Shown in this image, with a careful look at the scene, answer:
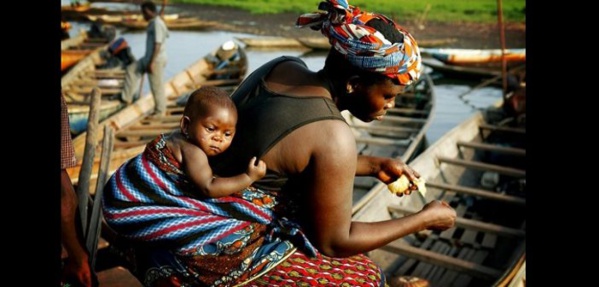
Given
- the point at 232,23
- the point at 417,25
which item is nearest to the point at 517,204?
the point at 417,25

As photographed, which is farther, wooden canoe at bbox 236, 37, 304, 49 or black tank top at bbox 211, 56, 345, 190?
wooden canoe at bbox 236, 37, 304, 49

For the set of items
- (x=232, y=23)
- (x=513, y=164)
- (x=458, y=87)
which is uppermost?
(x=513, y=164)

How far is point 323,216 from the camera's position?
1.81m

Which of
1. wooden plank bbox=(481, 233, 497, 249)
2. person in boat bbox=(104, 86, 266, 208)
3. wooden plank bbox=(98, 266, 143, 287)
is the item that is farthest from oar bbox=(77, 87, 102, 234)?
wooden plank bbox=(481, 233, 497, 249)

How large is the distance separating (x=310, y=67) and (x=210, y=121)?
12.4 meters

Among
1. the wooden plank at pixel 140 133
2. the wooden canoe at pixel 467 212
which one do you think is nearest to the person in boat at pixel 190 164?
the wooden canoe at pixel 467 212

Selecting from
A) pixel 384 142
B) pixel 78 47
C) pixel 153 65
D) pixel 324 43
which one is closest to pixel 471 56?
pixel 324 43

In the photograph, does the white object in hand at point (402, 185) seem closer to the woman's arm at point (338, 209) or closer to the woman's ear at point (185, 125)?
the woman's arm at point (338, 209)

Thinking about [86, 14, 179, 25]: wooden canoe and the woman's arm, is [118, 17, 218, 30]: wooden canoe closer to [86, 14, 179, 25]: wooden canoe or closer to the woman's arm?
[86, 14, 179, 25]: wooden canoe

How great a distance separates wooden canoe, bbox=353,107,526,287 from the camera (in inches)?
155

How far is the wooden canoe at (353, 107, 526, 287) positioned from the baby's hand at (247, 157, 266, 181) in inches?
81.1

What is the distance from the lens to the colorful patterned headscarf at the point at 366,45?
1797mm
